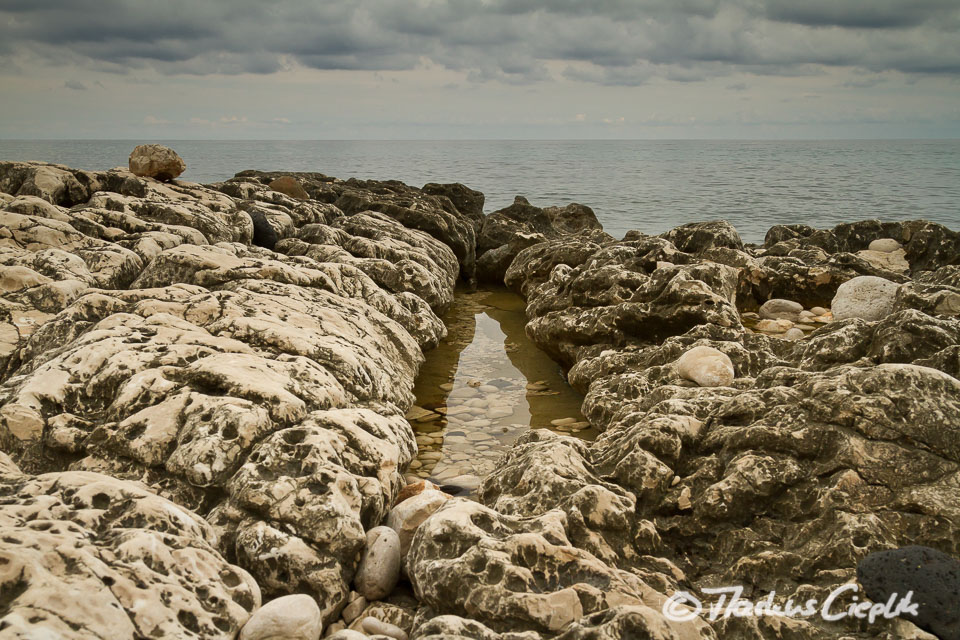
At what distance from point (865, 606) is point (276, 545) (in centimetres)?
271

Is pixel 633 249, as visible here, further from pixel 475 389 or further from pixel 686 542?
pixel 686 542

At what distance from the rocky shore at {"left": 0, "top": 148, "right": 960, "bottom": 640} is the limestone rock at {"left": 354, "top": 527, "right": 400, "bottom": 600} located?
12 mm

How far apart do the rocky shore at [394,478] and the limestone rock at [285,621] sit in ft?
0.04

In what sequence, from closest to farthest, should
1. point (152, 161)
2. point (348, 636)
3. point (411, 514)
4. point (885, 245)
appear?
point (348, 636), point (411, 514), point (152, 161), point (885, 245)

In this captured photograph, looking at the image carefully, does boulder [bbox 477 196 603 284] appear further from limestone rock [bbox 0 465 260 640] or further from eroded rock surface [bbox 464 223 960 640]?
limestone rock [bbox 0 465 260 640]

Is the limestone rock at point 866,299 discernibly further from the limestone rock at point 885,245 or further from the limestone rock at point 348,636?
the limestone rock at point 348,636

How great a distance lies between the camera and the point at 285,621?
9.13ft

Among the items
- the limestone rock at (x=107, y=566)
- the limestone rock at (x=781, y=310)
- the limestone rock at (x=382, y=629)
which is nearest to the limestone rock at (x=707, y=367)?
the limestone rock at (x=382, y=629)

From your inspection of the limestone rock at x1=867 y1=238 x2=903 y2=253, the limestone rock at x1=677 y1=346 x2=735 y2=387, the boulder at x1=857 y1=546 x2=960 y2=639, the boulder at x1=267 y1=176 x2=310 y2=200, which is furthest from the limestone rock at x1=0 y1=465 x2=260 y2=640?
the limestone rock at x1=867 y1=238 x2=903 y2=253

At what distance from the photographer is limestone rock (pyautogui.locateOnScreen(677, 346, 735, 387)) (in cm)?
532

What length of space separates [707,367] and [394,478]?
110 inches

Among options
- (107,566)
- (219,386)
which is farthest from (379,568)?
(219,386)

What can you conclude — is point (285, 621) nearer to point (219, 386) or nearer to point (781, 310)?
point (219, 386)

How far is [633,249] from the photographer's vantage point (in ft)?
28.7
